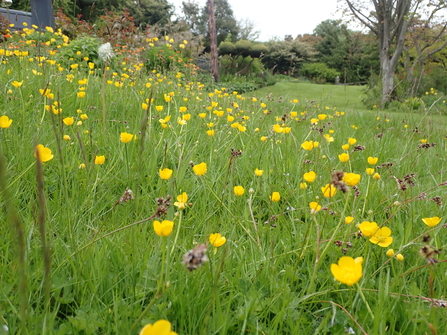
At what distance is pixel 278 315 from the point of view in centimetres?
79

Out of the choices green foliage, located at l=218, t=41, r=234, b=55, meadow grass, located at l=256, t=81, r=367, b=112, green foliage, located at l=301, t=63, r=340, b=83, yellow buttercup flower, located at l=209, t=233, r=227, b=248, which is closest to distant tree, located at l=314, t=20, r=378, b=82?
green foliage, located at l=301, t=63, r=340, b=83

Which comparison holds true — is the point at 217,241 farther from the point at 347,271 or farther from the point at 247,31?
the point at 247,31

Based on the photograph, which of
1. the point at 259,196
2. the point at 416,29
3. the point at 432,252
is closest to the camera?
the point at 432,252

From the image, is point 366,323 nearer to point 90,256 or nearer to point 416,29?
point 90,256

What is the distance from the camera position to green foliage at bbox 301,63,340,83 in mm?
25141

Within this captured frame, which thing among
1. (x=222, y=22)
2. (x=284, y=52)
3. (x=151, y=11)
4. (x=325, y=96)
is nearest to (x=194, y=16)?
(x=222, y=22)

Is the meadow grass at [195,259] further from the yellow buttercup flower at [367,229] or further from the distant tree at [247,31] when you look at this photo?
the distant tree at [247,31]

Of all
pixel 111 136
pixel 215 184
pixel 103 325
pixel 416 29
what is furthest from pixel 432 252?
pixel 416 29

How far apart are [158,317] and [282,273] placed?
1.36 feet

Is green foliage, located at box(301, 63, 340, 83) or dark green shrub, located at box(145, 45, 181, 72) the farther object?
green foliage, located at box(301, 63, 340, 83)

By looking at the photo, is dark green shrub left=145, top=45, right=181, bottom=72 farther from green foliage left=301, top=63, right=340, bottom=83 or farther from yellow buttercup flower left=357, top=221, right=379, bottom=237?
green foliage left=301, top=63, right=340, bottom=83

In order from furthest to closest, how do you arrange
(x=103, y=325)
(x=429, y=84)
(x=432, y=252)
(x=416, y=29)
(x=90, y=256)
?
(x=429, y=84), (x=416, y=29), (x=90, y=256), (x=103, y=325), (x=432, y=252)

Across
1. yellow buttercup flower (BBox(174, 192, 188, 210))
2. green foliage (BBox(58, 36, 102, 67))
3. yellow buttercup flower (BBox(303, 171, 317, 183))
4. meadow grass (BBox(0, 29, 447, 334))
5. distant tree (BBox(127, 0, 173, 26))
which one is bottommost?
meadow grass (BBox(0, 29, 447, 334))

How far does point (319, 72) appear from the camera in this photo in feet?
82.9
